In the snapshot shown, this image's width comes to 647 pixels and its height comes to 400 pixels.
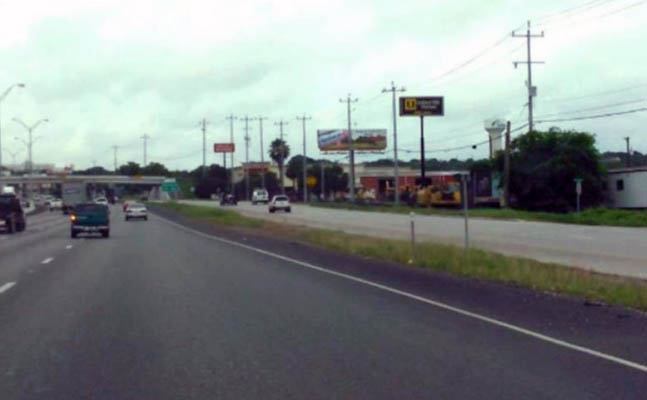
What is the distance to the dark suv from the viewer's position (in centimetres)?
6331

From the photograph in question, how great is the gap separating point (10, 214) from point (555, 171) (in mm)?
43109

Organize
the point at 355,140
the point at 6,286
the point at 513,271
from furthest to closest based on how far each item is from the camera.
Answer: the point at 355,140 < the point at 513,271 < the point at 6,286

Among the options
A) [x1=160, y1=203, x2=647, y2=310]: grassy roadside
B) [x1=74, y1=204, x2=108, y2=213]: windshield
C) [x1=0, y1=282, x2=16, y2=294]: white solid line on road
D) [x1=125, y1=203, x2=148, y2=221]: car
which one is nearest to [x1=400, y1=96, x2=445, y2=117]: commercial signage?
[x1=125, y1=203, x2=148, y2=221]: car

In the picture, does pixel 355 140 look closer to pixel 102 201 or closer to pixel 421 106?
pixel 421 106

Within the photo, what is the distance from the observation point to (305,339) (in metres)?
14.3

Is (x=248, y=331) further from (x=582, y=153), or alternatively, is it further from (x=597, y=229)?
(x=582, y=153)

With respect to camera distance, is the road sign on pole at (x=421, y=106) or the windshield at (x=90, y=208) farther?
the road sign on pole at (x=421, y=106)

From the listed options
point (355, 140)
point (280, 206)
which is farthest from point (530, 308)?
point (355, 140)

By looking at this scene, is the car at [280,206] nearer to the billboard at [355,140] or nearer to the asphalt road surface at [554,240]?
the asphalt road surface at [554,240]

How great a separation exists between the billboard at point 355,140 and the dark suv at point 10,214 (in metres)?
106

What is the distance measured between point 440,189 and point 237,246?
61.8 metres

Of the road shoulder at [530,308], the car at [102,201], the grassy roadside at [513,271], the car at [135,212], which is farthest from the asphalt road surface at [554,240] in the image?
the car at [135,212]

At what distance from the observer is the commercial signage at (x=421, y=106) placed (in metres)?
122

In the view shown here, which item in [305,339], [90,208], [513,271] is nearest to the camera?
[305,339]
